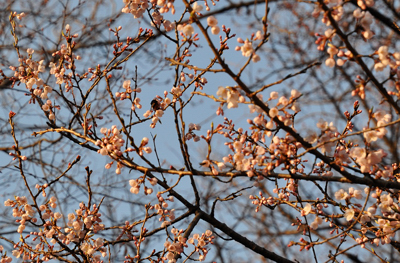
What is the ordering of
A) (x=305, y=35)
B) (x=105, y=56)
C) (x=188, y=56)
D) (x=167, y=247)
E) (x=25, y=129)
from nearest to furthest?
(x=167, y=247) < (x=188, y=56) < (x=105, y=56) < (x=25, y=129) < (x=305, y=35)

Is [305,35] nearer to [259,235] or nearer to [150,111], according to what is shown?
[259,235]

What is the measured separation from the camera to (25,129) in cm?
735

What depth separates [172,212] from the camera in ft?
9.23

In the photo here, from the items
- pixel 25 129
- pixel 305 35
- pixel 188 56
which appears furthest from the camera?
pixel 305 35

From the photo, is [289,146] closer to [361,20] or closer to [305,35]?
[361,20]

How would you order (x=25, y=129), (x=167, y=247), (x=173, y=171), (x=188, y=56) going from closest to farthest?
(x=173, y=171), (x=167, y=247), (x=188, y=56), (x=25, y=129)

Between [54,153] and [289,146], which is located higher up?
[54,153]

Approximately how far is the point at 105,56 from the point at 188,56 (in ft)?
12.7

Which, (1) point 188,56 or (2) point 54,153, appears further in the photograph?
(2) point 54,153

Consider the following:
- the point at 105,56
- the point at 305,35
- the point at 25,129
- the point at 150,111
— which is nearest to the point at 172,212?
the point at 150,111

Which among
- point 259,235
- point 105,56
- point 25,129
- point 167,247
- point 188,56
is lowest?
point 167,247

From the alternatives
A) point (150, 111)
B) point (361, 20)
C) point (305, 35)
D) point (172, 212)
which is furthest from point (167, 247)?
point (305, 35)

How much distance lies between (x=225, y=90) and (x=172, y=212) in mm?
1147

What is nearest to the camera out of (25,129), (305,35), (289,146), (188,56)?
(289,146)
